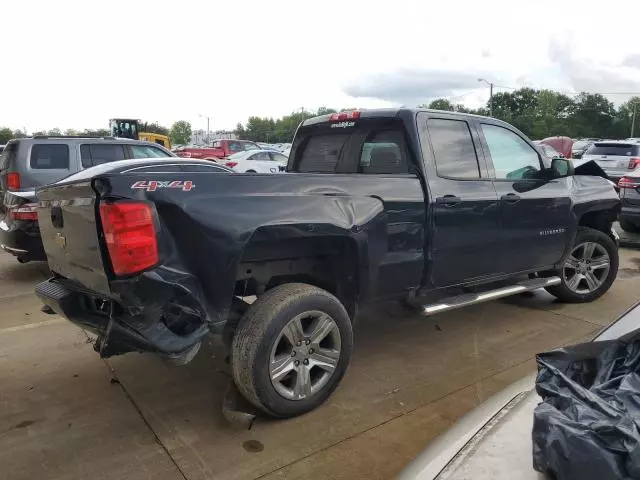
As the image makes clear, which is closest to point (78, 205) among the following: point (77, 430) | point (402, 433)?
point (77, 430)

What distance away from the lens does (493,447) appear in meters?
1.66

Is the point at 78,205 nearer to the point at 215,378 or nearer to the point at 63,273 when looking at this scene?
the point at 63,273

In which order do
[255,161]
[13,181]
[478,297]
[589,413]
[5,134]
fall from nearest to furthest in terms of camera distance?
1. [589,413]
2. [478,297]
3. [13,181]
4. [255,161]
5. [5,134]

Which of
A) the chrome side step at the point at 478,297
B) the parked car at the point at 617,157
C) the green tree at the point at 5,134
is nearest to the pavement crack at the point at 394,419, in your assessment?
the chrome side step at the point at 478,297

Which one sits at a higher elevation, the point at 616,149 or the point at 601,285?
the point at 616,149

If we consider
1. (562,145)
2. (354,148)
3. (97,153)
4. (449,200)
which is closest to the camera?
(449,200)

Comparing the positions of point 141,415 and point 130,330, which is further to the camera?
point 141,415

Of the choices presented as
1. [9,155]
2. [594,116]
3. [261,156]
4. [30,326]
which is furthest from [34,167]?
[594,116]

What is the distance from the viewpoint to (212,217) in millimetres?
2896

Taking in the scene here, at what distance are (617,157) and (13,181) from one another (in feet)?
49.6

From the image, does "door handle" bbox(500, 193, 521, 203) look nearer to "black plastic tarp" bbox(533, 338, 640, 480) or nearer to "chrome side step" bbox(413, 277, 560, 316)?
"chrome side step" bbox(413, 277, 560, 316)

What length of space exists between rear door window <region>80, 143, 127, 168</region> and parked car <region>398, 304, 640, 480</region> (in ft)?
26.6

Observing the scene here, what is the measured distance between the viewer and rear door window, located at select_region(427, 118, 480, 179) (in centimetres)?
420

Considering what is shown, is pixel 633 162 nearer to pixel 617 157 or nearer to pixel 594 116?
pixel 617 157
